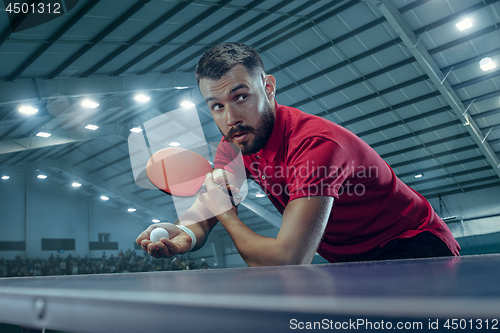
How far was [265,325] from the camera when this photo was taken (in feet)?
1.18

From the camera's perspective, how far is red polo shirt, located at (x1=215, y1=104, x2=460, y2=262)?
60.6 inches

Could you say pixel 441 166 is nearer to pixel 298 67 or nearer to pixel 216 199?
pixel 298 67

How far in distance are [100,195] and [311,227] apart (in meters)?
25.7

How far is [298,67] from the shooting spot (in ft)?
40.3

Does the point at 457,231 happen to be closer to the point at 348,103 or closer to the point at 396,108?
the point at 396,108

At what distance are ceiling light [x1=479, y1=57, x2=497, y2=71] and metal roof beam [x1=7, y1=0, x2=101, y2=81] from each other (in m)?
10.6

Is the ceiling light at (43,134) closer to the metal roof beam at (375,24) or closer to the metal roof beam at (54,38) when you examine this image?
the metal roof beam at (54,38)

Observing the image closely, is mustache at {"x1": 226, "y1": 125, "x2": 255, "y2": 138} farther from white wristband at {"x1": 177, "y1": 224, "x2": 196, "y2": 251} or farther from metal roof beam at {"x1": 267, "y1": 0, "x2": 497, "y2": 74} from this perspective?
metal roof beam at {"x1": 267, "y1": 0, "x2": 497, "y2": 74}

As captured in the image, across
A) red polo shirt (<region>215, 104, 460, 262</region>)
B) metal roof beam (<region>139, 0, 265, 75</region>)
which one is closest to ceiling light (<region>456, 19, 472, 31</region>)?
metal roof beam (<region>139, 0, 265, 75</region>)

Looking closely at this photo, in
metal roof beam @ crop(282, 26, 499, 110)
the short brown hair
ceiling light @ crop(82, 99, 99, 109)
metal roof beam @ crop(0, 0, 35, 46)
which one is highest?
metal roof beam @ crop(282, 26, 499, 110)

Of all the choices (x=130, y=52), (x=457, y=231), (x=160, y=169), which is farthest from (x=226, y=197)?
(x=457, y=231)

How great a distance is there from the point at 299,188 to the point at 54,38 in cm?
886

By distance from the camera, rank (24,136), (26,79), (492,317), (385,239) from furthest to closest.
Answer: (24,136), (26,79), (385,239), (492,317)

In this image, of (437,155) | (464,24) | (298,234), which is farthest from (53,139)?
(437,155)
